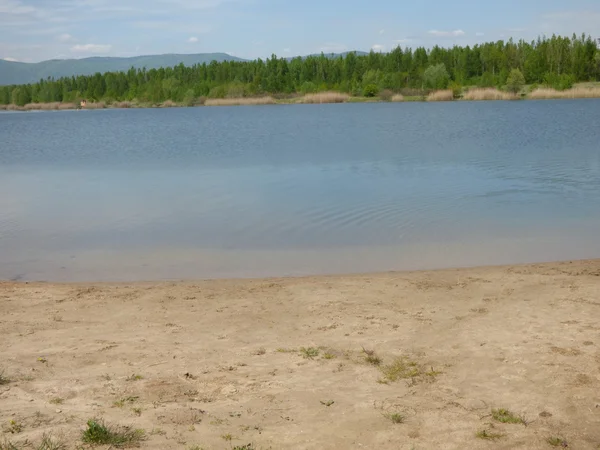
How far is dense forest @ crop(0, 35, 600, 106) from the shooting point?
331ft

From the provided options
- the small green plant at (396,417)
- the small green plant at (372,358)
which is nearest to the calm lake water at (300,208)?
the small green plant at (372,358)

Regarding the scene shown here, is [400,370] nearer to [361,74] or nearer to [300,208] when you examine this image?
[300,208]

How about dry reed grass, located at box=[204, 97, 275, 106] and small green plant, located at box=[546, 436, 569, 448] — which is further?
dry reed grass, located at box=[204, 97, 275, 106]

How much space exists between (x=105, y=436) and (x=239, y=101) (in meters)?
104

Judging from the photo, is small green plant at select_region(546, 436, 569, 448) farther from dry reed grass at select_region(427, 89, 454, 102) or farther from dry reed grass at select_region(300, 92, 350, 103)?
dry reed grass at select_region(300, 92, 350, 103)

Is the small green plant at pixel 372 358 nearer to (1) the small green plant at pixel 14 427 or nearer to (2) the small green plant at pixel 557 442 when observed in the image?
(2) the small green plant at pixel 557 442

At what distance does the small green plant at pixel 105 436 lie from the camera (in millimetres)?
4664

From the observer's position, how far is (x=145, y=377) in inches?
242

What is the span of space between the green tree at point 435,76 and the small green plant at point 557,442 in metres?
95.7

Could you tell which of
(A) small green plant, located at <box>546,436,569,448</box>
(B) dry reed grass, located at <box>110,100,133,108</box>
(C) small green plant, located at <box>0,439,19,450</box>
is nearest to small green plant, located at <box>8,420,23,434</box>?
(C) small green plant, located at <box>0,439,19,450</box>

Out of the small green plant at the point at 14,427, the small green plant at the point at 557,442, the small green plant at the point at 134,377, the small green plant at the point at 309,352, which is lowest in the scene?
the small green plant at the point at 557,442

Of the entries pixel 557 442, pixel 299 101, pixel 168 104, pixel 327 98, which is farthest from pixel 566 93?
pixel 557 442

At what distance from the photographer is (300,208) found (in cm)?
1628

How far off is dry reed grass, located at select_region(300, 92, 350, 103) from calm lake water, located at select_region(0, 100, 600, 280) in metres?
66.7
